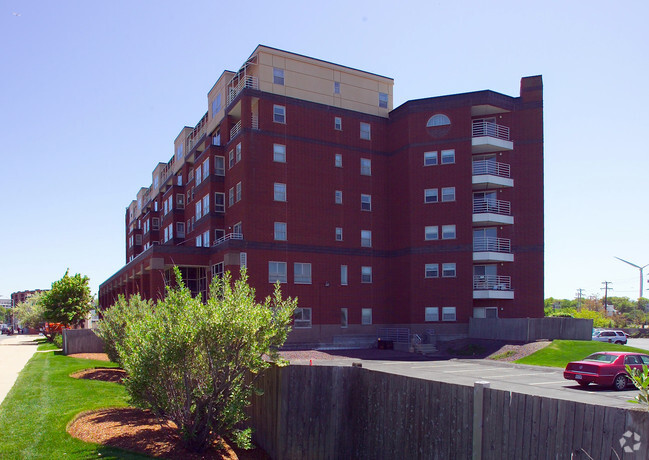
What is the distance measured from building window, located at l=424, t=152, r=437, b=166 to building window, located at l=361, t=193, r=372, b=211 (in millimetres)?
5491

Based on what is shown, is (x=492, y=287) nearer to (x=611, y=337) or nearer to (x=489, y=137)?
(x=489, y=137)

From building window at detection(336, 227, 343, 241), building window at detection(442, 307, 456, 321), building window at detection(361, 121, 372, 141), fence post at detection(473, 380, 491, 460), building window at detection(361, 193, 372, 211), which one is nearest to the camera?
fence post at detection(473, 380, 491, 460)

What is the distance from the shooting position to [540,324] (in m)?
37.3

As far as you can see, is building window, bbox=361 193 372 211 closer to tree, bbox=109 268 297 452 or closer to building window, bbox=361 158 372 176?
building window, bbox=361 158 372 176

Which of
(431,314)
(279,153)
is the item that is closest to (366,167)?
(279,153)

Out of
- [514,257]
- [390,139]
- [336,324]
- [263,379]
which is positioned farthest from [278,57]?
[263,379]

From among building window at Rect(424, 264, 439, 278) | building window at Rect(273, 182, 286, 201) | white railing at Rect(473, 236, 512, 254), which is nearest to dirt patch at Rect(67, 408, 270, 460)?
building window at Rect(273, 182, 286, 201)

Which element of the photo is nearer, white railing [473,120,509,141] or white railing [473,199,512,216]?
white railing [473,199,512,216]

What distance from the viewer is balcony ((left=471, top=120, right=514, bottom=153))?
4306 centimetres

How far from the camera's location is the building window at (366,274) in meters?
44.6

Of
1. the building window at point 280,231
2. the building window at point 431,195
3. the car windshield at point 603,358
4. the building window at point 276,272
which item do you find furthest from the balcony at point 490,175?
the car windshield at point 603,358

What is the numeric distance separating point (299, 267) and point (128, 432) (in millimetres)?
29659

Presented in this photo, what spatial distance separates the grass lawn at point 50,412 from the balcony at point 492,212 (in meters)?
30.9

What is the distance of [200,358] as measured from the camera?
11.2 meters
